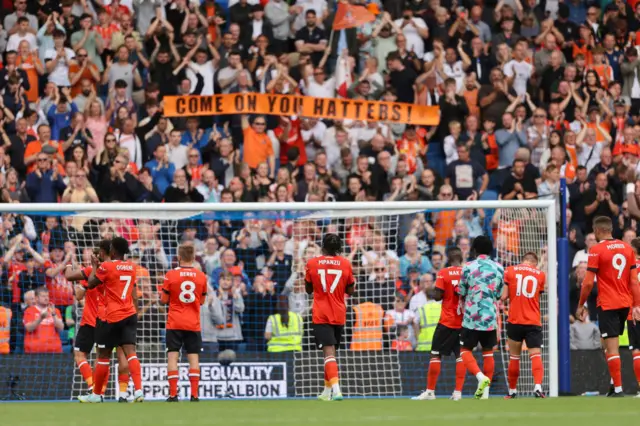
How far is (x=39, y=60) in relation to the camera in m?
21.6

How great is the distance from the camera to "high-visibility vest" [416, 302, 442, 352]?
57.4ft

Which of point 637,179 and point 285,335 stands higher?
point 637,179

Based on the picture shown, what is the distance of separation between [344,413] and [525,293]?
395cm

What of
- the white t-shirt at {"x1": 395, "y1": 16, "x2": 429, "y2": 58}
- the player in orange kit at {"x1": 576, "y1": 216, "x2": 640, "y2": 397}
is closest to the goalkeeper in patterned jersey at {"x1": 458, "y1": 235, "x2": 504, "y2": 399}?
the player in orange kit at {"x1": 576, "y1": 216, "x2": 640, "y2": 397}

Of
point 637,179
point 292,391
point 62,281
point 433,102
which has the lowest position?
point 292,391

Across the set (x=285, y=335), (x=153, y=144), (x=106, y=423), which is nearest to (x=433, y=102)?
(x=153, y=144)

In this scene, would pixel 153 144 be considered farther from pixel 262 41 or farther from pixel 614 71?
pixel 614 71

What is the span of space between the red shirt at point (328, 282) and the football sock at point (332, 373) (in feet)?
1.44

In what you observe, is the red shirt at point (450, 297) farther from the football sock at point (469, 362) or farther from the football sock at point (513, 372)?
the football sock at point (513, 372)

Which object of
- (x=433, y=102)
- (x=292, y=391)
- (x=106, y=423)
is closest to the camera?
(x=106, y=423)

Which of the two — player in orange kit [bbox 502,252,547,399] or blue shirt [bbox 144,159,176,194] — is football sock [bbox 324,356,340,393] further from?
blue shirt [bbox 144,159,176,194]

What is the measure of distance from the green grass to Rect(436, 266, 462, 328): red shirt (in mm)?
1194

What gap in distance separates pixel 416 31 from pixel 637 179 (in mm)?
4597

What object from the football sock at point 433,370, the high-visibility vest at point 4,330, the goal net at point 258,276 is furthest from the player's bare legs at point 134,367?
the football sock at point 433,370
